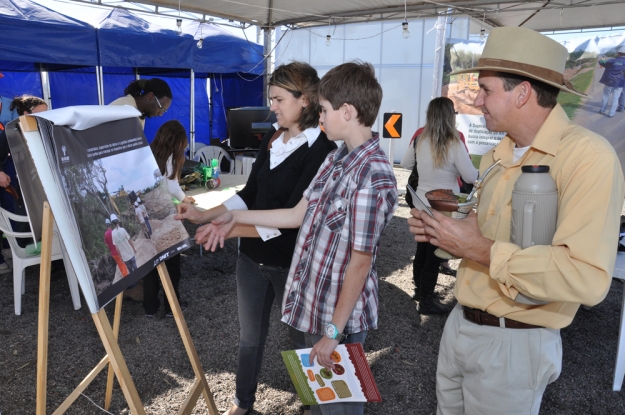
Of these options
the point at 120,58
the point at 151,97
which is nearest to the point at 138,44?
the point at 120,58

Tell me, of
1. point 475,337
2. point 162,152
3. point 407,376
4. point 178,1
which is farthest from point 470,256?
point 178,1

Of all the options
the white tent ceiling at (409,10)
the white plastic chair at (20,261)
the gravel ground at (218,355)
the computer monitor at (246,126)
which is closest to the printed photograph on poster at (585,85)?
the white tent ceiling at (409,10)

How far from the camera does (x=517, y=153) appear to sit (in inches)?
58.6

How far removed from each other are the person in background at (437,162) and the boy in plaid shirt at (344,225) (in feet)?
7.08

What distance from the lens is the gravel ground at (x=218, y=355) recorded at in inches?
111

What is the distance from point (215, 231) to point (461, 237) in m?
1.09

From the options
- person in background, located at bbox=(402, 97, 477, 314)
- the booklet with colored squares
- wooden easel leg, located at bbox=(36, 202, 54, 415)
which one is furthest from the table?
the booklet with colored squares

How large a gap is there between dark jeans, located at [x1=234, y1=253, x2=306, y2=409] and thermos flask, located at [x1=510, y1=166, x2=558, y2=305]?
1172 millimetres

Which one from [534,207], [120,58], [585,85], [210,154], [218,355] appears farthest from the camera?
[585,85]

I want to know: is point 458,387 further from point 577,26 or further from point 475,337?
point 577,26

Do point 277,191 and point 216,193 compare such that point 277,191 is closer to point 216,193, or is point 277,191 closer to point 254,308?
point 254,308

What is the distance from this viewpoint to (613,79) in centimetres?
789

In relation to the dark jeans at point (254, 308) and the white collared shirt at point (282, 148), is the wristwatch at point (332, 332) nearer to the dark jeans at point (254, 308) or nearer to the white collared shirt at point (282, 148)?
the dark jeans at point (254, 308)

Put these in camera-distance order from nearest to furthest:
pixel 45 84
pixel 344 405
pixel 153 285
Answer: pixel 344 405 → pixel 153 285 → pixel 45 84
